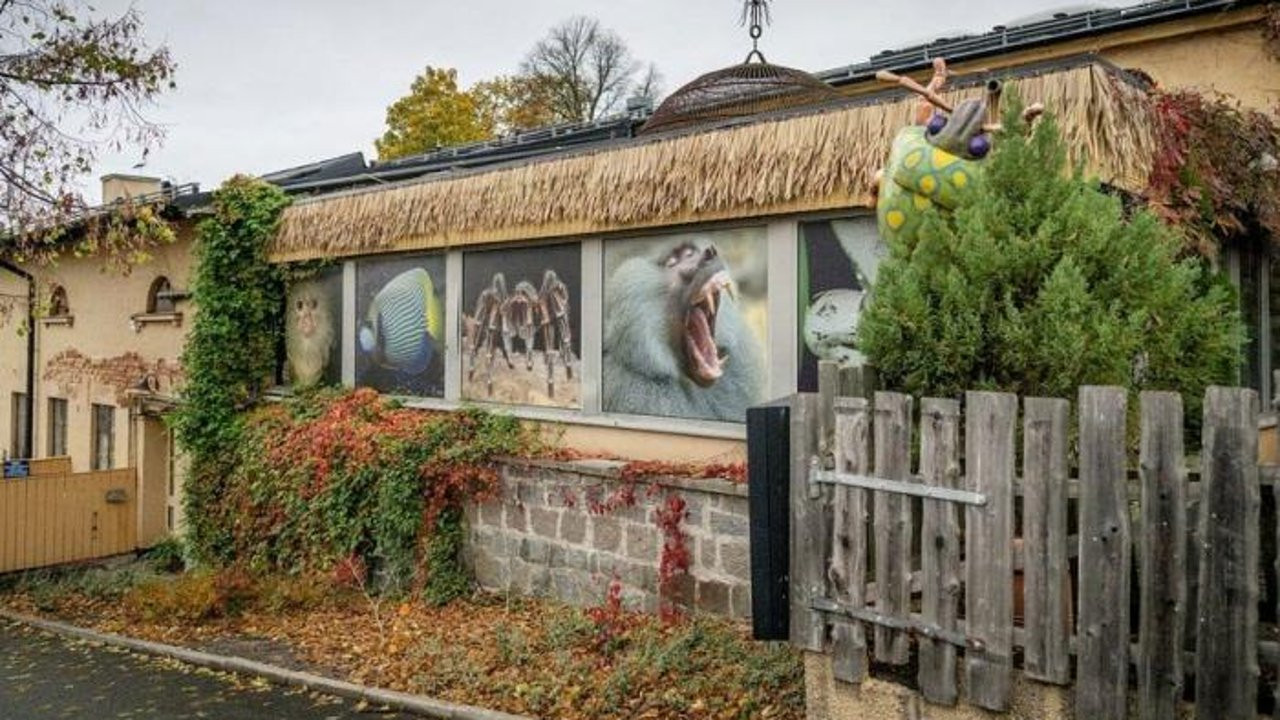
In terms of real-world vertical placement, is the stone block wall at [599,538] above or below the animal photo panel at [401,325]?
below

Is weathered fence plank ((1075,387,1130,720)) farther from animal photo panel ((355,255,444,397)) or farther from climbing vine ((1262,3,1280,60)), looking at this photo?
animal photo panel ((355,255,444,397))

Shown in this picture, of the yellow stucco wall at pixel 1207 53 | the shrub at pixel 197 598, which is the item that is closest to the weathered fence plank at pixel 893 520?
the yellow stucco wall at pixel 1207 53

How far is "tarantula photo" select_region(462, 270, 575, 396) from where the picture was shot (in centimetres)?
967

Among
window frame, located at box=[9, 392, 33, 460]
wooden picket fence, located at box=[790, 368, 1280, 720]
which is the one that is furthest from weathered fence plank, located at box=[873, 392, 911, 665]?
window frame, located at box=[9, 392, 33, 460]

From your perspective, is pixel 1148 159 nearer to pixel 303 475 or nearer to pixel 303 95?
pixel 303 475

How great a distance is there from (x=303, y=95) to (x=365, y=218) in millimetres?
19647

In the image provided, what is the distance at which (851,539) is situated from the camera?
4641mm

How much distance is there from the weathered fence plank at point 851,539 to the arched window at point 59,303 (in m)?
16.8

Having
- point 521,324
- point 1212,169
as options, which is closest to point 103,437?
point 521,324

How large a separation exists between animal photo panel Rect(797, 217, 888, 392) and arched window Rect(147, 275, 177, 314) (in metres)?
11.0

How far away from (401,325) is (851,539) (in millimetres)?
7652

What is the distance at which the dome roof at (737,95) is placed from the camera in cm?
970

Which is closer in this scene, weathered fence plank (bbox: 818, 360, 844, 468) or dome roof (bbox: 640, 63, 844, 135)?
weathered fence plank (bbox: 818, 360, 844, 468)

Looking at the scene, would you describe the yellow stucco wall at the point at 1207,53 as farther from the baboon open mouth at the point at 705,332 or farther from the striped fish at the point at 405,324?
the striped fish at the point at 405,324
